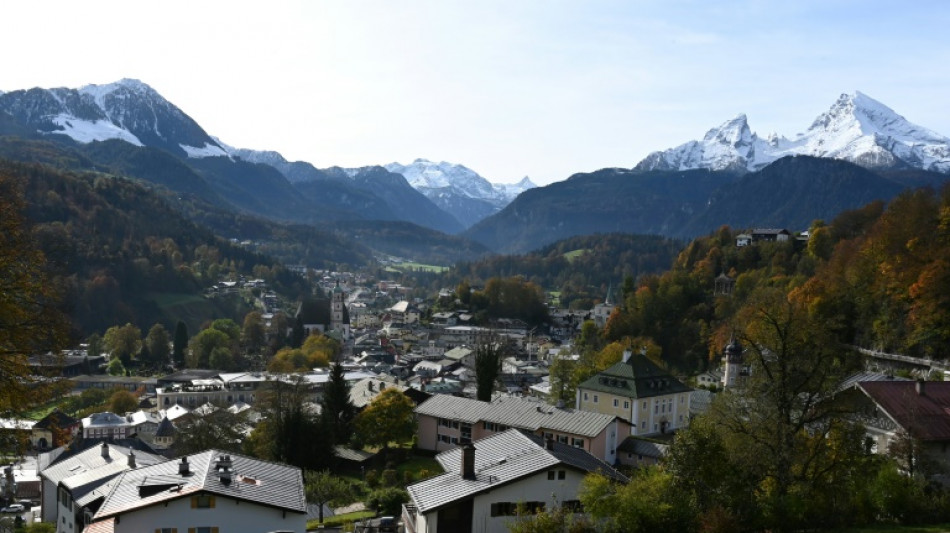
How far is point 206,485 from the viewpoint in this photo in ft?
78.4

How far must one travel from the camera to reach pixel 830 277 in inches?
2223

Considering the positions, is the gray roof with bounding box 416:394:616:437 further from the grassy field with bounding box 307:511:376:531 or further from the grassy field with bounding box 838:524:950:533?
the grassy field with bounding box 838:524:950:533

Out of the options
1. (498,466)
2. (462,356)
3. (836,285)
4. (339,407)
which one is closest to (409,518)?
(498,466)

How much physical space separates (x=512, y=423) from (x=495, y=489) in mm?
17342

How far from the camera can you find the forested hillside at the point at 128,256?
134250mm

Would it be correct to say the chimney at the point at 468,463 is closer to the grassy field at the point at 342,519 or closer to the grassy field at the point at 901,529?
the grassy field at the point at 342,519

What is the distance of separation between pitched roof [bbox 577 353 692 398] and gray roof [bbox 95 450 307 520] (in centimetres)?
2847

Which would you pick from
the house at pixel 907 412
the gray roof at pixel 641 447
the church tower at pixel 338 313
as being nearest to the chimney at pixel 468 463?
the house at pixel 907 412

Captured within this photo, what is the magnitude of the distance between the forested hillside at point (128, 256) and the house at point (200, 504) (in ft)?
325

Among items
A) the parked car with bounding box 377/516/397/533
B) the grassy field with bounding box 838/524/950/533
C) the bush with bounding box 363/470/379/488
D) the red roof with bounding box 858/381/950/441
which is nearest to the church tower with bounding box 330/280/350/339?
the bush with bounding box 363/470/379/488

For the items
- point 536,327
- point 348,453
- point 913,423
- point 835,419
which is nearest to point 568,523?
point 835,419

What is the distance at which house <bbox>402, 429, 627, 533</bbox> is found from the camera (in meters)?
25.0

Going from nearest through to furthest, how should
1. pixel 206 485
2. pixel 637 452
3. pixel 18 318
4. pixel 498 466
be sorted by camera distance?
pixel 18 318
pixel 206 485
pixel 498 466
pixel 637 452

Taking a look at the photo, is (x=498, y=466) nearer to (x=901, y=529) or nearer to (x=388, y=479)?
(x=901, y=529)
